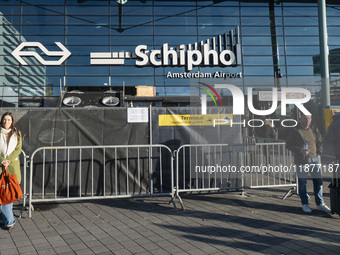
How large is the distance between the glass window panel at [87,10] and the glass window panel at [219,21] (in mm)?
8440

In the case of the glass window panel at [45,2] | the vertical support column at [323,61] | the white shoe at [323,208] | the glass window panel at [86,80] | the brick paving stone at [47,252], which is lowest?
the brick paving stone at [47,252]

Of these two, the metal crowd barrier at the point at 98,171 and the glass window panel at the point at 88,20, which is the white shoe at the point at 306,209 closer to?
the metal crowd barrier at the point at 98,171

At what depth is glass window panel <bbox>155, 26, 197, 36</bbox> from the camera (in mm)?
23953

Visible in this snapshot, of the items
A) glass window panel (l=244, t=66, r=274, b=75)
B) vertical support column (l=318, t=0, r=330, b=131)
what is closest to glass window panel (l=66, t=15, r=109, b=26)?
glass window panel (l=244, t=66, r=274, b=75)

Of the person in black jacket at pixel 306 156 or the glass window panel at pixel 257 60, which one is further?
the glass window panel at pixel 257 60

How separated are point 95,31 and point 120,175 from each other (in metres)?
20.4

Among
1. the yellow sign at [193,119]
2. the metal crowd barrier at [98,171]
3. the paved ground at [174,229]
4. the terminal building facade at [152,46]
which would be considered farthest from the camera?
the terminal building facade at [152,46]

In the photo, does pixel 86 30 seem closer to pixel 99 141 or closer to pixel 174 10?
pixel 174 10

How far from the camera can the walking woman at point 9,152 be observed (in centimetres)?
423

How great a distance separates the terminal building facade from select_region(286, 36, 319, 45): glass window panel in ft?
0.28

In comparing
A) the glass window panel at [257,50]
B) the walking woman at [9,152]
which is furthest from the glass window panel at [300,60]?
the walking woman at [9,152]

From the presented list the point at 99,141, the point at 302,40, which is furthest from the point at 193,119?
the point at 302,40

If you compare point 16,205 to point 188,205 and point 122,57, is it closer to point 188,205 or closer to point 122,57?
point 188,205

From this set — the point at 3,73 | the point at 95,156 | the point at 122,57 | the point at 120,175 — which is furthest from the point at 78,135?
the point at 3,73
